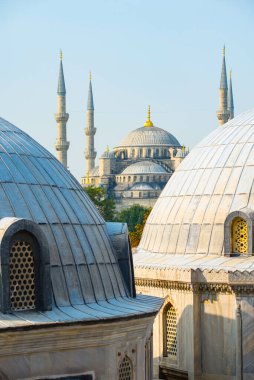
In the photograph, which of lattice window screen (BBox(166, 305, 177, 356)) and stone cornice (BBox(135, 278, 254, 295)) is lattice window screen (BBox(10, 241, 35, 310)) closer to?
stone cornice (BBox(135, 278, 254, 295))

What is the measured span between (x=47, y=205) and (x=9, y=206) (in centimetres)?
73

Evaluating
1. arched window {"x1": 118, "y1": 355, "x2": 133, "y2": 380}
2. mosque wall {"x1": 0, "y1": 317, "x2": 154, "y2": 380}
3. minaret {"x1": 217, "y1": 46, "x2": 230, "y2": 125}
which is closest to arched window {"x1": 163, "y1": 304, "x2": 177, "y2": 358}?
mosque wall {"x1": 0, "y1": 317, "x2": 154, "y2": 380}

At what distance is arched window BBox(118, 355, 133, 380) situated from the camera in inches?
598

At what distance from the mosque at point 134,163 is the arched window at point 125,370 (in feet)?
400

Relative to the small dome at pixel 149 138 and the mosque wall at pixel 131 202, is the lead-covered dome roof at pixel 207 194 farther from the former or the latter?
the small dome at pixel 149 138

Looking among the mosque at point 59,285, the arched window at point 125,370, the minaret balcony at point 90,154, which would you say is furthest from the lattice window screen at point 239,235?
the minaret balcony at point 90,154

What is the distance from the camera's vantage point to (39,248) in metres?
14.2

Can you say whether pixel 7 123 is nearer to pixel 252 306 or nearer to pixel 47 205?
pixel 47 205

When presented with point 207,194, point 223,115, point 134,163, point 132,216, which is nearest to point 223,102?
point 223,115

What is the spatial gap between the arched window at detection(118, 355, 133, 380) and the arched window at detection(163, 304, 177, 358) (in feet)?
24.6

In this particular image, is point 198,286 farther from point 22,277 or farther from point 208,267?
point 22,277

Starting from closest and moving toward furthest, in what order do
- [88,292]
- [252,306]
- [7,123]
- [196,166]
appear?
[88,292] < [7,123] < [252,306] < [196,166]

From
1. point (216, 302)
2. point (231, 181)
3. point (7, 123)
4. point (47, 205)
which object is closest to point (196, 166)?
point (231, 181)

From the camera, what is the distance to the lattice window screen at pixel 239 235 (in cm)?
2231
